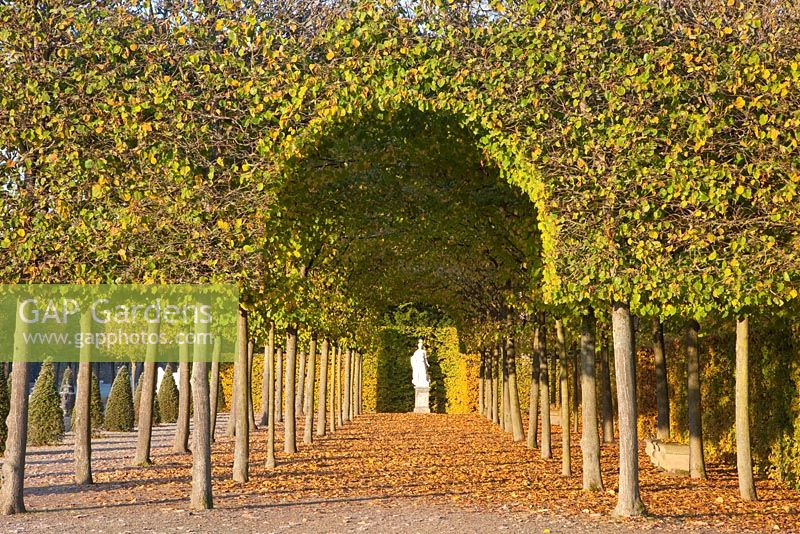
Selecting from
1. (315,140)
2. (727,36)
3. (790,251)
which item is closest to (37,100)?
(315,140)

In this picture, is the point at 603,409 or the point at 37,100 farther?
the point at 603,409

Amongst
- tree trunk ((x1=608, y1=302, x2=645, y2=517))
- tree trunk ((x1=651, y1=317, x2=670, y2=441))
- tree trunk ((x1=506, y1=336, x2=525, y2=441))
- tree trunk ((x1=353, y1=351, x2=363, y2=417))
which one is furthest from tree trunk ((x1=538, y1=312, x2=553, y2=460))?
tree trunk ((x1=353, y1=351, x2=363, y2=417))

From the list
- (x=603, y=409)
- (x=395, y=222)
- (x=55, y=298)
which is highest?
(x=395, y=222)

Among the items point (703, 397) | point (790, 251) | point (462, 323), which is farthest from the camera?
point (462, 323)

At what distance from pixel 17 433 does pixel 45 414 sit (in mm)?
14023

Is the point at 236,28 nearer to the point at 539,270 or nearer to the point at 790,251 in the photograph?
the point at 539,270

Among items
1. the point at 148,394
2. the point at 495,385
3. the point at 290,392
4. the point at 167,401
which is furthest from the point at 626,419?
the point at 167,401

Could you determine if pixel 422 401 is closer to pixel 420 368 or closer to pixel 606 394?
pixel 420 368

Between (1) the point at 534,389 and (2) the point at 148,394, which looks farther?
(1) the point at 534,389

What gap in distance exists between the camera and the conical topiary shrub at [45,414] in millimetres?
24672

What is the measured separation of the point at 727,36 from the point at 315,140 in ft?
15.2

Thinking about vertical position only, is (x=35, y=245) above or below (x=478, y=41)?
below

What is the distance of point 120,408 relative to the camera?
104ft

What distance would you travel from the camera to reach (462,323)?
35.9 metres
